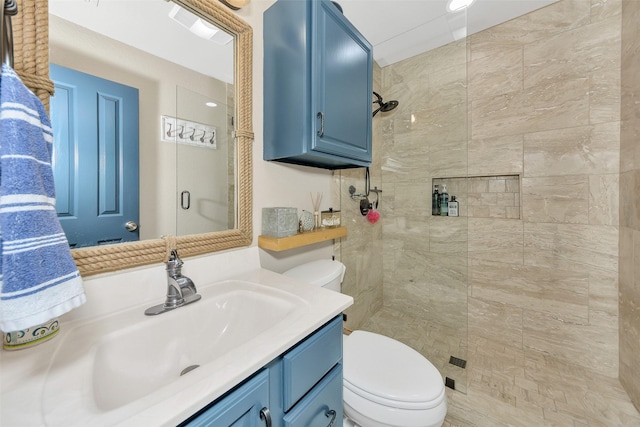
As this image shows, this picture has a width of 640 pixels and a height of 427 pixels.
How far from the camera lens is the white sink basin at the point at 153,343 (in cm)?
46

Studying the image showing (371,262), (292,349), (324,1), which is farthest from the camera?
(371,262)

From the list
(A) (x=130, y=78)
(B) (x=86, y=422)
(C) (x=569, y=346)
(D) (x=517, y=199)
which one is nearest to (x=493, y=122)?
(D) (x=517, y=199)

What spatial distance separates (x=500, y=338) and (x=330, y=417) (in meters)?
1.73

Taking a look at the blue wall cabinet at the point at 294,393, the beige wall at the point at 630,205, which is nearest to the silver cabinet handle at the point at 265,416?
the blue wall cabinet at the point at 294,393

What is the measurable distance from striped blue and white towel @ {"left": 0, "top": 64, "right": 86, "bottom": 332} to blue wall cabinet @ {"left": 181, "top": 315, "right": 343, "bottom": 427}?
334 millimetres

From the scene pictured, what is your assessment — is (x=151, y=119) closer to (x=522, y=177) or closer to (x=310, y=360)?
(x=310, y=360)

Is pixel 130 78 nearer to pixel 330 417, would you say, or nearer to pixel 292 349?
pixel 292 349

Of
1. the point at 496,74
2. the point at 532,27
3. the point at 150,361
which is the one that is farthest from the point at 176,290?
Answer: the point at 532,27

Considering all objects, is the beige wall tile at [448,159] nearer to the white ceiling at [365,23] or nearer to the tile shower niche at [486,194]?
the tile shower niche at [486,194]

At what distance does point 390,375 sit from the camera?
0.98 m

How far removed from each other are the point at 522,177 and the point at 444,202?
1.74 ft

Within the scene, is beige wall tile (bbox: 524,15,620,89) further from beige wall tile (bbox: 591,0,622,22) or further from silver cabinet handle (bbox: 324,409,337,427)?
silver cabinet handle (bbox: 324,409,337,427)

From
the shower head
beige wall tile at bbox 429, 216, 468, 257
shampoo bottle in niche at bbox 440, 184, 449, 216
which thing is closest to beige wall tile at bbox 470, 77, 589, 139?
shampoo bottle in niche at bbox 440, 184, 449, 216

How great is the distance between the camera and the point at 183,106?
0.89 metres
